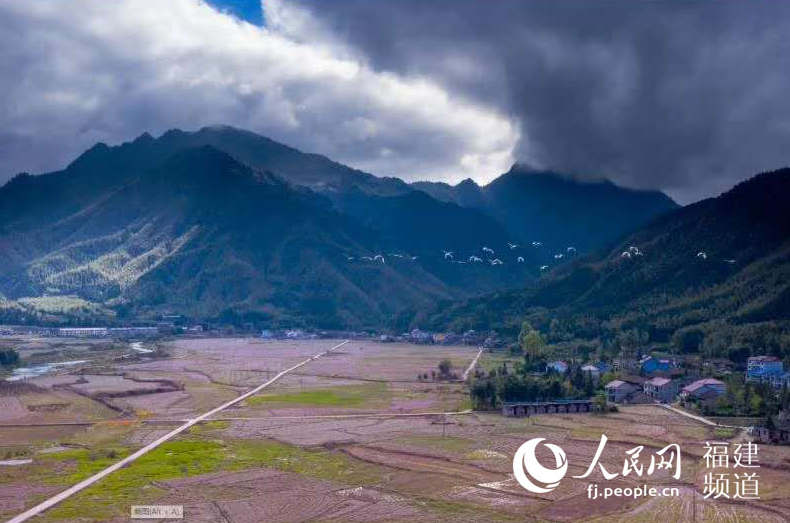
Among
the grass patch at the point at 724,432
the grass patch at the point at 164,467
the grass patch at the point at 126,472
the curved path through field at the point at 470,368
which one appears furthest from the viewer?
the curved path through field at the point at 470,368

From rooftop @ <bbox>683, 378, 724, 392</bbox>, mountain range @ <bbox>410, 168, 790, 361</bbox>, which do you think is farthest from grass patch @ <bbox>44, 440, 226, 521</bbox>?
mountain range @ <bbox>410, 168, 790, 361</bbox>

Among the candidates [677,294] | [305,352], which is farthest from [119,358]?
[677,294]

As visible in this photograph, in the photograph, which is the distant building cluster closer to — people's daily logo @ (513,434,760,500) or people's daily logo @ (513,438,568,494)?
people's daily logo @ (513,434,760,500)

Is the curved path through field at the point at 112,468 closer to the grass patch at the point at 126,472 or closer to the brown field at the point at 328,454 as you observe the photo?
the grass patch at the point at 126,472

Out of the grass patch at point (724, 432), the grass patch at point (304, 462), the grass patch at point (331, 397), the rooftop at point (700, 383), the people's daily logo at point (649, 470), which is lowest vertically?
the grass patch at point (304, 462)

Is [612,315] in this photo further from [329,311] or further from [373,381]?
[329,311]

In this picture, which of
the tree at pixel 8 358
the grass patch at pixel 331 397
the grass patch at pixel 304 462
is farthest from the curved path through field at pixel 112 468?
the tree at pixel 8 358
